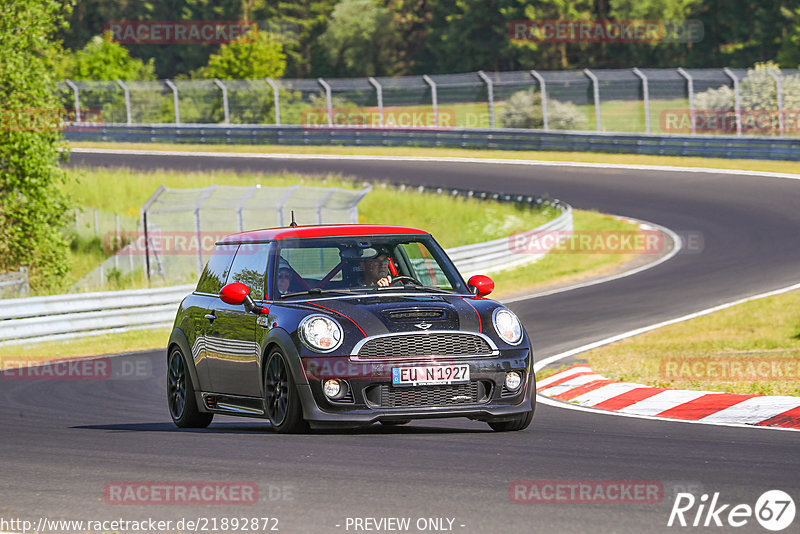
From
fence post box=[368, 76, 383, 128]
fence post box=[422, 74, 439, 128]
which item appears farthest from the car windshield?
fence post box=[368, 76, 383, 128]

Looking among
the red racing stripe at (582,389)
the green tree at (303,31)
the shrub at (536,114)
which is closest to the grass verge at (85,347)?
the red racing stripe at (582,389)

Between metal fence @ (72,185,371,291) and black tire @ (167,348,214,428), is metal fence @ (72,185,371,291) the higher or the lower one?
the lower one

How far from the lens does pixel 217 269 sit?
10383mm

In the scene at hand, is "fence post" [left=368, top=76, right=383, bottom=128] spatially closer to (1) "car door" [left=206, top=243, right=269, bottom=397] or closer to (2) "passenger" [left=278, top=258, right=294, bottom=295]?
(1) "car door" [left=206, top=243, right=269, bottom=397]

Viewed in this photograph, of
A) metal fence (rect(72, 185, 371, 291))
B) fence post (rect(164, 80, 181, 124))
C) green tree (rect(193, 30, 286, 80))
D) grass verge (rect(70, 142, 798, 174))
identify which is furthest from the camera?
green tree (rect(193, 30, 286, 80))

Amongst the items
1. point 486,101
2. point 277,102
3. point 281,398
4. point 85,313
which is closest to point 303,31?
point 277,102

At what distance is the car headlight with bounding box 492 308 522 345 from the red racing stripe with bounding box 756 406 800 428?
1.93 meters

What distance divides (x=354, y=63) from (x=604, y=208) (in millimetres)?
60120

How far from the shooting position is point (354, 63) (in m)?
91.2

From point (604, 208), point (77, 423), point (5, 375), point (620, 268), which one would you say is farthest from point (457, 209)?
point (77, 423)

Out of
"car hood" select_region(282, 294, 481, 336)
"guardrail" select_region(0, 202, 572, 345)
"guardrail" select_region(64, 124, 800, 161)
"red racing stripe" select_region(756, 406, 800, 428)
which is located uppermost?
"car hood" select_region(282, 294, 481, 336)

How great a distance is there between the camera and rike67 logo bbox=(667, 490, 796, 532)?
5613mm

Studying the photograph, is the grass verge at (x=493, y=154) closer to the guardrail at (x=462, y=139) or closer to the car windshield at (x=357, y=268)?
the guardrail at (x=462, y=139)

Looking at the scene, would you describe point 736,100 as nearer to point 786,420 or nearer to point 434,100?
point 434,100
